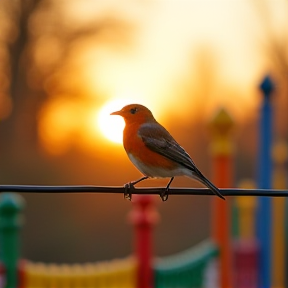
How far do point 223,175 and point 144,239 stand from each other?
109 cm

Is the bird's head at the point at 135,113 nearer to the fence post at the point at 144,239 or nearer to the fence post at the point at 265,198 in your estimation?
the fence post at the point at 144,239

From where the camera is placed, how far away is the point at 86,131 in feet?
42.7

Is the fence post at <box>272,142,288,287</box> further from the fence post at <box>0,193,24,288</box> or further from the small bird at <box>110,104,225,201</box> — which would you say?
the small bird at <box>110,104,225,201</box>

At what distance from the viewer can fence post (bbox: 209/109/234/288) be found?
6.56 m

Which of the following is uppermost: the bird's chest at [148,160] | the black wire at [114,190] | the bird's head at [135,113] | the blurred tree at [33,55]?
the blurred tree at [33,55]

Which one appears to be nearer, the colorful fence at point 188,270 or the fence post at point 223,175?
the colorful fence at point 188,270

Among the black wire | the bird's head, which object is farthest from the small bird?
the black wire

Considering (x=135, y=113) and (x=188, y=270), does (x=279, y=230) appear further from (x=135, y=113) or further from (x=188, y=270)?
(x=135, y=113)

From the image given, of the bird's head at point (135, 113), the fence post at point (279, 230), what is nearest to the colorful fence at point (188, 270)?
the bird's head at point (135, 113)

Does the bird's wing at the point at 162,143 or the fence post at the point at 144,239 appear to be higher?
the bird's wing at the point at 162,143

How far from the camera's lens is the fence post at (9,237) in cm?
540

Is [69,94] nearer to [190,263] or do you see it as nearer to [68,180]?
[68,180]

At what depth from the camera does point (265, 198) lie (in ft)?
22.7

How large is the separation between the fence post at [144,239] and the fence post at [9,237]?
0.99 m
